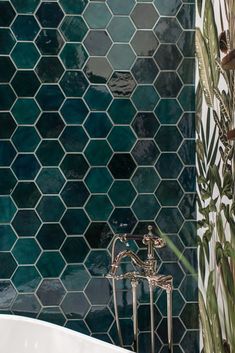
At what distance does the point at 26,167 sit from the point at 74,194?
0.25m

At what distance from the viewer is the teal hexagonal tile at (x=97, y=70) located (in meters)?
2.71

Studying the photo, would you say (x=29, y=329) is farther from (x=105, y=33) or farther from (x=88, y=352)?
(x=105, y=33)

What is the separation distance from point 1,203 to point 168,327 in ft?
3.04

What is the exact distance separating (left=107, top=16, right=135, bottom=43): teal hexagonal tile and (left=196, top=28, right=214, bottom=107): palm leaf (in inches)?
12.6

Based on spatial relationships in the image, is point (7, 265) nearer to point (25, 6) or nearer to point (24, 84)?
point (24, 84)

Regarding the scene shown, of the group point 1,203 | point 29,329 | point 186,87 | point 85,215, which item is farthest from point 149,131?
point 29,329

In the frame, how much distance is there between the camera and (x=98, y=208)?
2.71 meters

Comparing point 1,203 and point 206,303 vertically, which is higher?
point 1,203

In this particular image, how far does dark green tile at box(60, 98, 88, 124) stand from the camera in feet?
8.85

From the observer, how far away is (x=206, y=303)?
2.58 metres

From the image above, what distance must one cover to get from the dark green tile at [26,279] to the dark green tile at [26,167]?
1.38ft

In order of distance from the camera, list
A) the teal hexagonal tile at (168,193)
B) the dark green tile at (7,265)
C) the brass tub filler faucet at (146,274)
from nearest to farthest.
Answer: the brass tub filler faucet at (146,274)
the dark green tile at (7,265)
the teal hexagonal tile at (168,193)

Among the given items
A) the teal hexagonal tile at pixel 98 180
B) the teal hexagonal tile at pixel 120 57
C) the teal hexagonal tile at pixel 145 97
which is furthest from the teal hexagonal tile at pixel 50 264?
the teal hexagonal tile at pixel 120 57

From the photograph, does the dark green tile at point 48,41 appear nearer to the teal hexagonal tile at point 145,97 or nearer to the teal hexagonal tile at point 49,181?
the teal hexagonal tile at point 145,97
